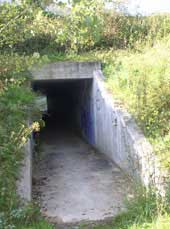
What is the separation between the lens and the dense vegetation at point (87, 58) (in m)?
5.73

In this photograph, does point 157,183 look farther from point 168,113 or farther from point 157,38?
point 157,38

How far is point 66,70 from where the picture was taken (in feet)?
42.4

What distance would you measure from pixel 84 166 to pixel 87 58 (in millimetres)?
3988

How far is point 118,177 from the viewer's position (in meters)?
9.06

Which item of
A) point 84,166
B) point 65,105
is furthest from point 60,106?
point 84,166

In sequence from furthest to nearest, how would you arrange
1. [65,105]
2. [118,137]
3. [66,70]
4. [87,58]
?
1. [65,105]
2. [87,58]
3. [66,70]
4. [118,137]

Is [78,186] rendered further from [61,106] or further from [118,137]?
[61,106]

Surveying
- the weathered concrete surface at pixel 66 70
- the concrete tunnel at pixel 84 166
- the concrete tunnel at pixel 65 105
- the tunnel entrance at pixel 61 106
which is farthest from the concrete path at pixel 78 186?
the tunnel entrance at pixel 61 106

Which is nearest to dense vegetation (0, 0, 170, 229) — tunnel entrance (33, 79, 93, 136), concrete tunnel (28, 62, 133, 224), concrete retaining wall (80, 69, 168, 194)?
concrete retaining wall (80, 69, 168, 194)

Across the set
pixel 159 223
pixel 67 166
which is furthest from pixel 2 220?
pixel 67 166

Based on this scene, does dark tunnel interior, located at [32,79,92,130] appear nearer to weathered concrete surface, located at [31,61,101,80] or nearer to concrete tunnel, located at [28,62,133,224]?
concrete tunnel, located at [28,62,133,224]

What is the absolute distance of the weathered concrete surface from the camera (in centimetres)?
1289

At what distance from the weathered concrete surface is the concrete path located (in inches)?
94.0

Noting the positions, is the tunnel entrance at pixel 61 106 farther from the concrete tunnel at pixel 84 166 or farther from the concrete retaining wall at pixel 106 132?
the concrete retaining wall at pixel 106 132
